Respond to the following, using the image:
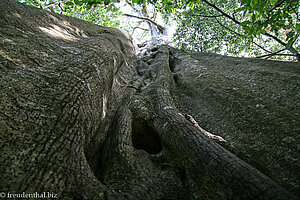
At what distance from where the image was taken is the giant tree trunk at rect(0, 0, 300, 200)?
1491 mm

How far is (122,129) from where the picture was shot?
245 cm

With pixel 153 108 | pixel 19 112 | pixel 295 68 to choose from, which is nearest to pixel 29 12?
pixel 19 112

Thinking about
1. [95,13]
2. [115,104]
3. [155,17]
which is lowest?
[115,104]

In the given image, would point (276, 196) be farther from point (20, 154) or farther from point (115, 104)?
point (115, 104)

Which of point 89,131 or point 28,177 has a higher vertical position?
point 89,131

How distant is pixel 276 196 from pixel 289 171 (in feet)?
2.78

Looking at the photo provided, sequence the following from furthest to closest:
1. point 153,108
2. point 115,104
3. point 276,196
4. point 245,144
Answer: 1. point 115,104
2. point 153,108
3. point 245,144
4. point 276,196

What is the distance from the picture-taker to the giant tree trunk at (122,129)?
1.49m

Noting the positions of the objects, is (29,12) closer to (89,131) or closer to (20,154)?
(89,131)

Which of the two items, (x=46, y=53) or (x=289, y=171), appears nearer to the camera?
(x=289, y=171)

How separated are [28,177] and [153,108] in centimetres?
190

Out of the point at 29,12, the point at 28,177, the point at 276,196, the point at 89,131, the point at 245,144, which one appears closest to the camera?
the point at 276,196

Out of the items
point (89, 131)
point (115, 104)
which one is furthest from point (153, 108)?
point (89, 131)

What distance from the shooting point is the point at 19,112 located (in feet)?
5.45
